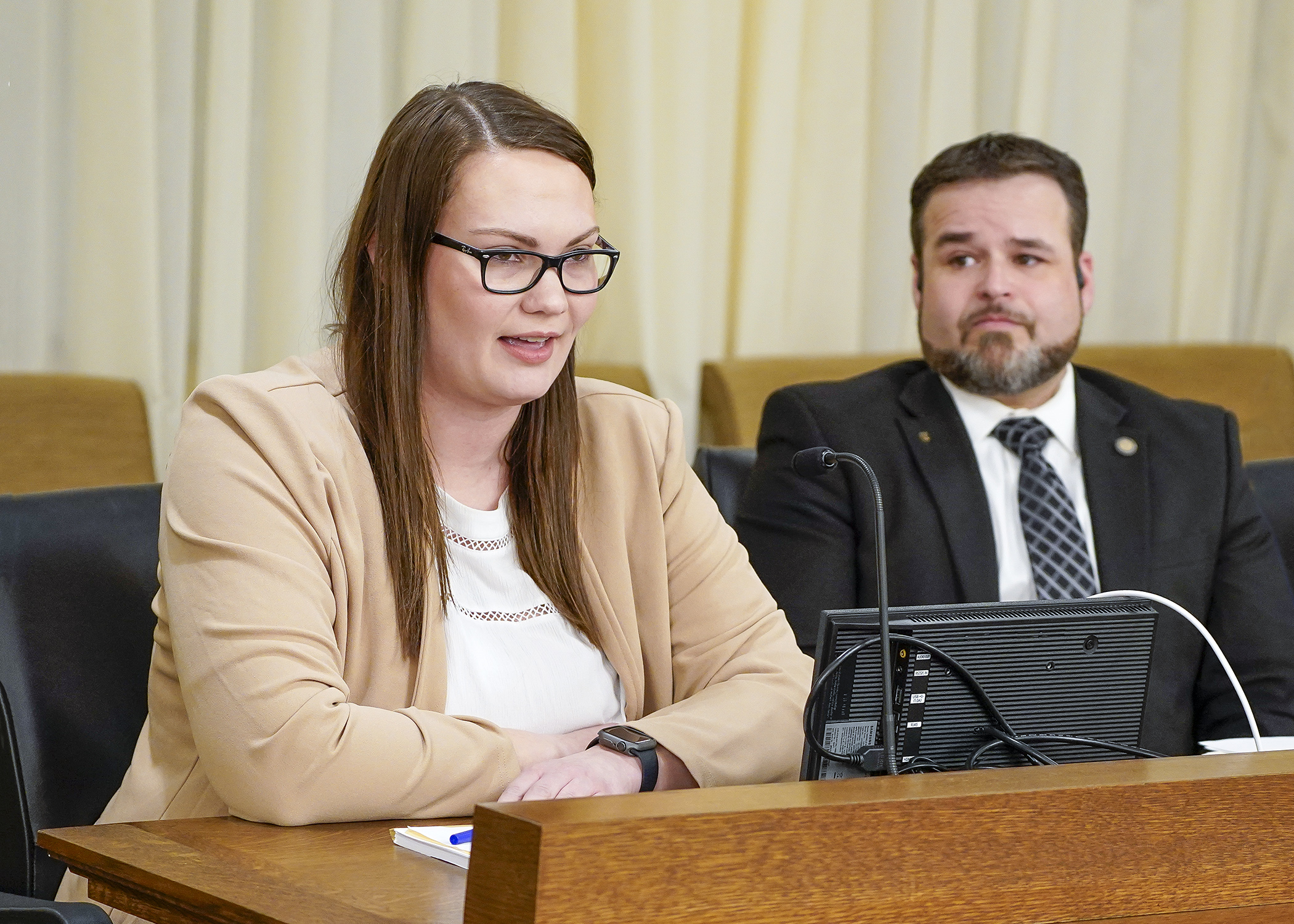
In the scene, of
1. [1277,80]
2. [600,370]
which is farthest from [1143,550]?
[1277,80]

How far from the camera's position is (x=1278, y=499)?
2.96m

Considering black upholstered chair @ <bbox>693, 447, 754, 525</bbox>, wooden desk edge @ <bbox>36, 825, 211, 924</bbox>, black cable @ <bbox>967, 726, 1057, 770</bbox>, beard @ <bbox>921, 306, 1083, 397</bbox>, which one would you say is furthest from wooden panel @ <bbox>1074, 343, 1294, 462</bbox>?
wooden desk edge @ <bbox>36, 825, 211, 924</bbox>

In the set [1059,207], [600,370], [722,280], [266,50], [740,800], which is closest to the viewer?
[740,800]

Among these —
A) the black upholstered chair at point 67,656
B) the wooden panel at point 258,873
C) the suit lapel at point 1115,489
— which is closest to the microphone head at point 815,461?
the wooden panel at point 258,873

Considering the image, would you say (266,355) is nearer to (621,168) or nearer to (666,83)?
(621,168)

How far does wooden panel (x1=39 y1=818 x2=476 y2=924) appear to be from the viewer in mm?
1151

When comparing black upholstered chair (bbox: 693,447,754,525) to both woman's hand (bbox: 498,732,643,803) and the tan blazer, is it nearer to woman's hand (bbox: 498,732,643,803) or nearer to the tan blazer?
the tan blazer

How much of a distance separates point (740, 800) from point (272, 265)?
228cm

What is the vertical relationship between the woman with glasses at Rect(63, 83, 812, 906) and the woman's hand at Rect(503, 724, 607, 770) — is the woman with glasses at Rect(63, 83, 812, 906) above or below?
above

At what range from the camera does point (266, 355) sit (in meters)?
3.08

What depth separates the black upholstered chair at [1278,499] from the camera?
9.64 ft

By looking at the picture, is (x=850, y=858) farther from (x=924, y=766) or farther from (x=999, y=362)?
(x=999, y=362)

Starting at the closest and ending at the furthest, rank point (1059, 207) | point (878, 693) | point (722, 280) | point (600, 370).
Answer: point (878, 693) → point (1059, 207) → point (600, 370) → point (722, 280)

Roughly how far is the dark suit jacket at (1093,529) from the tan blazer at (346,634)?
53 cm
